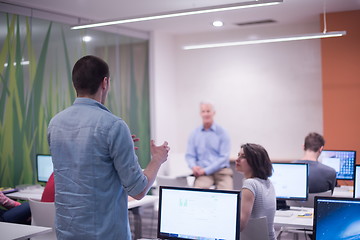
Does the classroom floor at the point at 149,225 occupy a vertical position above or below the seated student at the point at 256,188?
below

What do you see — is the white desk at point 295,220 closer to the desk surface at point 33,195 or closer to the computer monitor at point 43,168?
the desk surface at point 33,195

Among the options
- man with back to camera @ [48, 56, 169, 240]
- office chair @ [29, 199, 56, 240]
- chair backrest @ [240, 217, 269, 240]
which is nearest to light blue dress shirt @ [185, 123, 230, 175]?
office chair @ [29, 199, 56, 240]

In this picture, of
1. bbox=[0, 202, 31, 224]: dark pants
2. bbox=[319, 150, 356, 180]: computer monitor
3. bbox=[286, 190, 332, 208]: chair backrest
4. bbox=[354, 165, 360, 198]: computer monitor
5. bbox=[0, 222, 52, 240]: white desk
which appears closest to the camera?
bbox=[0, 222, 52, 240]: white desk

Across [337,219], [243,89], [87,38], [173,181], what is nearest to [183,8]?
[87,38]

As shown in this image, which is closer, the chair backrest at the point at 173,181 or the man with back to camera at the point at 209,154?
the chair backrest at the point at 173,181

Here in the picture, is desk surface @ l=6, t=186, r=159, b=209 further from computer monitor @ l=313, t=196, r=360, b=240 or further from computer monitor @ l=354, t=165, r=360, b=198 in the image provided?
computer monitor @ l=313, t=196, r=360, b=240

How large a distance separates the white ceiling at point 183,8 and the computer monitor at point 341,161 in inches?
80.2

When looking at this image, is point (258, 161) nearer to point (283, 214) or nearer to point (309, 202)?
point (283, 214)

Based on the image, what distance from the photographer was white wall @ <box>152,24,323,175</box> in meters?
8.02

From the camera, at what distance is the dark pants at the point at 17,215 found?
197 inches

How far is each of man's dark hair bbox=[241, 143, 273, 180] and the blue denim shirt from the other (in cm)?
127

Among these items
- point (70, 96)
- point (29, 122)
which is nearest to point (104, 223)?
point (29, 122)

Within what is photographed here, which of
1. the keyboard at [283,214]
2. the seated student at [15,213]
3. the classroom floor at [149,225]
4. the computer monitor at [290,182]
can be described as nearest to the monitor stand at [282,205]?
the computer monitor at [290,182]

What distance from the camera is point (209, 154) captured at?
704cm
